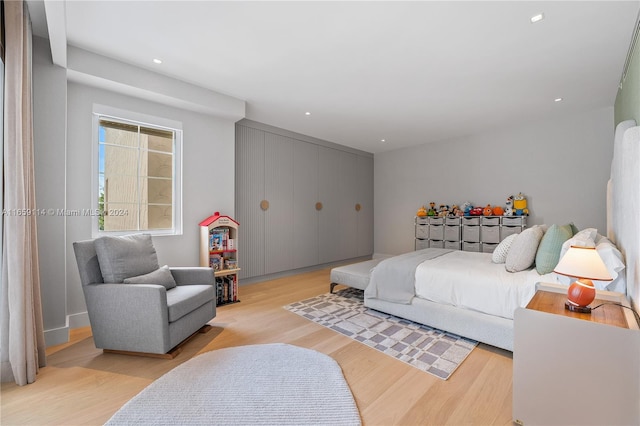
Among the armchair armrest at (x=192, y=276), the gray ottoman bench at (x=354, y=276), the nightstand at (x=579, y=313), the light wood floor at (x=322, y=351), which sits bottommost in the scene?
the light wood floor at (x=322, y=351)

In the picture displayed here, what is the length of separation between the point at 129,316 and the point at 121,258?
1.66 ft

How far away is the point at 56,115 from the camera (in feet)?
8.13

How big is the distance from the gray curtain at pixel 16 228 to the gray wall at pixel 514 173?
5872mm

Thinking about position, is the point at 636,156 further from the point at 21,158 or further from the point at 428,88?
the point at 21,158

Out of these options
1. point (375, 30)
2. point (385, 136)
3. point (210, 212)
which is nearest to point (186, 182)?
point (210, 212)

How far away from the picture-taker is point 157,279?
2.48 m

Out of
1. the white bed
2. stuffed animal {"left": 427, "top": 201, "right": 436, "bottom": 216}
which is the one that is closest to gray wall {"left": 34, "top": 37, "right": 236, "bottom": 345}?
the white bed

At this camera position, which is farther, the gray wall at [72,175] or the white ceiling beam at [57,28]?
the gray wall at [72,175]

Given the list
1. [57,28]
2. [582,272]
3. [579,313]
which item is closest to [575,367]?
[579,313]

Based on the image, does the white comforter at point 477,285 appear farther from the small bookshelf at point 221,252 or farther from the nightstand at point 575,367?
the small bookshelf at point 221,252

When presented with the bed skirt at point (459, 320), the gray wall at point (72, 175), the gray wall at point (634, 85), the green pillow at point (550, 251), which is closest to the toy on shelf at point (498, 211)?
the gray wall at point (634, 85)

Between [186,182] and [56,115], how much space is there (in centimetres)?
135

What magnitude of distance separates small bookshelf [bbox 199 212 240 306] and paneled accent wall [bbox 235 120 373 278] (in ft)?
2.42

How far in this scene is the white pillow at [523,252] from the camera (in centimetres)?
254
